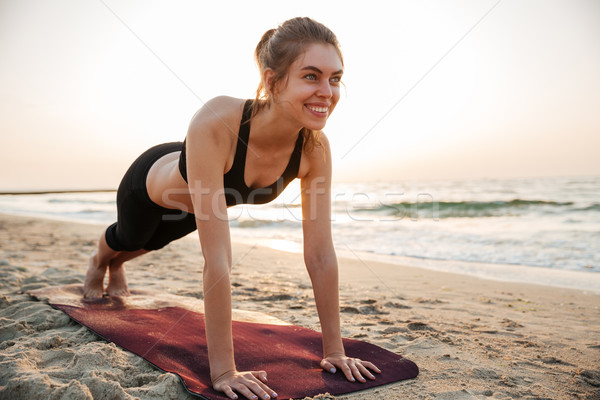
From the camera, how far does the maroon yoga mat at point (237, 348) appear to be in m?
2.01

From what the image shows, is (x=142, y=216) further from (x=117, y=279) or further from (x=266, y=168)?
(x=266, y=168)

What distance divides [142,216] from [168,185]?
468 mm

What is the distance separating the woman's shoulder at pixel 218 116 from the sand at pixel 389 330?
44.4 inches

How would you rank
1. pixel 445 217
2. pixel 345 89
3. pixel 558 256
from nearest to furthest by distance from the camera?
pixel 345 89
pixel 558 256
pixel 445 217

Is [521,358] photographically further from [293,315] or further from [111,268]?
[111,268]

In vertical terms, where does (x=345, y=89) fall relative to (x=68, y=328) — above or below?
above

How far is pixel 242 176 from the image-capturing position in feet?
7.20

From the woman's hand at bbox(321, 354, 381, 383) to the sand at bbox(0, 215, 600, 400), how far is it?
0.37 ft

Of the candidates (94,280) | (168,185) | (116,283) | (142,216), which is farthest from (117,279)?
(168,185)

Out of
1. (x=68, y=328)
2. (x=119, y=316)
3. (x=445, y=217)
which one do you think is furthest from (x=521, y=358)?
(x=445, y=217)

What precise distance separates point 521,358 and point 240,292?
8.09 feet

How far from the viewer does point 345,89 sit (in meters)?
2.28

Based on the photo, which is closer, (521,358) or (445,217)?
(521,358)

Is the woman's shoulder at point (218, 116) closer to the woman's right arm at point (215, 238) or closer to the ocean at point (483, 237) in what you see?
Result: the woman's right arm at point (215, 238)
